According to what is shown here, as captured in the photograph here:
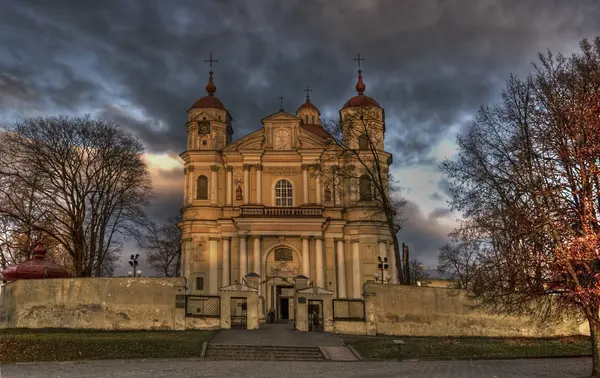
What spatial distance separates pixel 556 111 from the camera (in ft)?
49.0

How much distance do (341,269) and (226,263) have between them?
7.93 m

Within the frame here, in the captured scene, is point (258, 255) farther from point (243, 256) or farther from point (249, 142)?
point (249, 142)

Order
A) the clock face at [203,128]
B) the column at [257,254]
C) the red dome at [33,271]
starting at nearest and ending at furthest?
1. the red dome at [33,271]
2. the column at [257,254]
3. the clock face at [203,128]

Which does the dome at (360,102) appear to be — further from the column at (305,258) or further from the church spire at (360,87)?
the column at (305,258)

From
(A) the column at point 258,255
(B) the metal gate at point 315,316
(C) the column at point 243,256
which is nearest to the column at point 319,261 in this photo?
(A) the column at point 258,255

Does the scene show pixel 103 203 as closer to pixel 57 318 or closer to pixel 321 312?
pixel 57 318

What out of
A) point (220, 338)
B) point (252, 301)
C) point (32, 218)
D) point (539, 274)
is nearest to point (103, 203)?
point (32, 218)

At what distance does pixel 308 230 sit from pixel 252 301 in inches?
473

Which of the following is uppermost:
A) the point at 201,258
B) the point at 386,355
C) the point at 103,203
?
the point at 103,203

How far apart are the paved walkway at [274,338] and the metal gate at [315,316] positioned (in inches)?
43.9

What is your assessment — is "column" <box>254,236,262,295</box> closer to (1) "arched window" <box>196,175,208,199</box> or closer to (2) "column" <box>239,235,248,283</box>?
(2) "column" <box>239,235,248,283</box>

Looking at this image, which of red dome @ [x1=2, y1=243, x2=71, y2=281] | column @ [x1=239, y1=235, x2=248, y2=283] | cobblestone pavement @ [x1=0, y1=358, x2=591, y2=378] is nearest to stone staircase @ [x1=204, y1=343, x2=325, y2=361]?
cobblestone pavement @ [x1=0, y1=358, x2=591, y2=378]

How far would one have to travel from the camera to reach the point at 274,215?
127ft

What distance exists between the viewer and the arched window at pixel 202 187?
41500 millimetres
